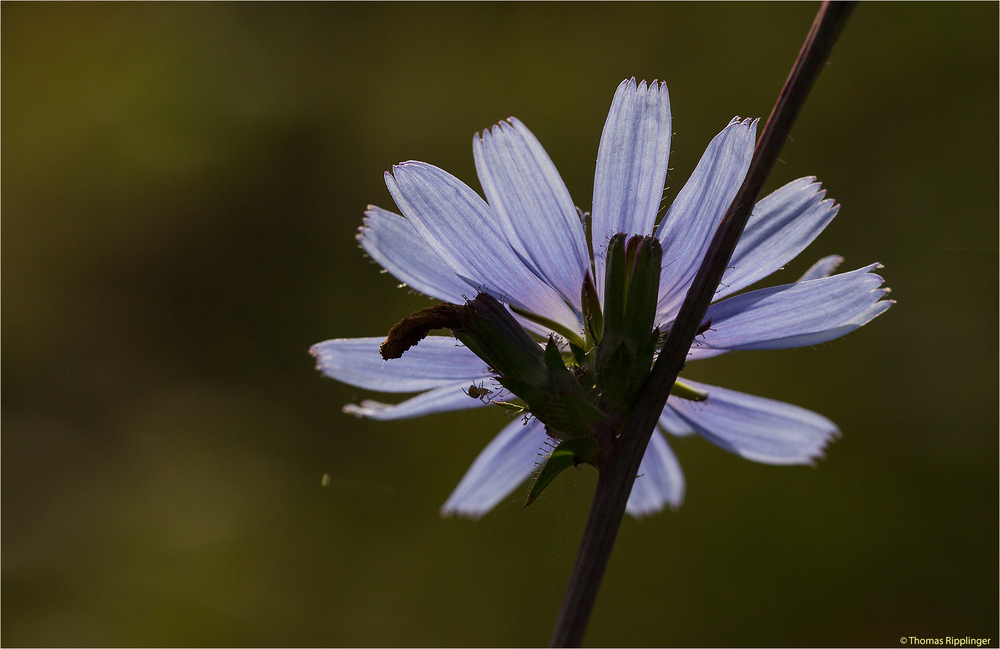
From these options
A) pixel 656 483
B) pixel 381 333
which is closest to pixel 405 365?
pixel 656 483

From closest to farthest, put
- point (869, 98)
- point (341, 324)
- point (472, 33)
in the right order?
point (869, 98) → point (341, 324) → point (472, 33)

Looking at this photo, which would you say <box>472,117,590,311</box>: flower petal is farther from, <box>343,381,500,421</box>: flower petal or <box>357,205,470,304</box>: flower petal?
<box>343,381,500,421</box>: flower petal

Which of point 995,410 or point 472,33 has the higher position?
point 472,33

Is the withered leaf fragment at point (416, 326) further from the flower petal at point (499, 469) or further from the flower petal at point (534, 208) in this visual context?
the flower petal at point (499, 469)

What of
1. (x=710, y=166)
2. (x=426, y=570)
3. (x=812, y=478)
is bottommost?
(x=426, y=570)

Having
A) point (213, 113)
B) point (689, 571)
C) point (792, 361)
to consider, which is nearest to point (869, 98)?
point (792, 361)

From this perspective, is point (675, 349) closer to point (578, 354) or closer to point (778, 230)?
point (578, 354)

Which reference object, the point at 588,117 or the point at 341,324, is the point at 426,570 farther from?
the point at 588,117
